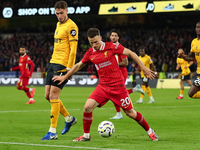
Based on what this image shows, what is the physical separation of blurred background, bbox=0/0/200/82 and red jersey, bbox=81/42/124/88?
2085cm

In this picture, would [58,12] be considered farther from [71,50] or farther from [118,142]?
[118,142]

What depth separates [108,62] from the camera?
5910 mm

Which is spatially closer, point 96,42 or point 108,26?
point 96,42

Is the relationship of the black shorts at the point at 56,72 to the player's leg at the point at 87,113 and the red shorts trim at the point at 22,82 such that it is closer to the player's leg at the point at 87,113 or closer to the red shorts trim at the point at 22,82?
the player's leg at the point at 87,113

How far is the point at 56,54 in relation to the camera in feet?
21.4

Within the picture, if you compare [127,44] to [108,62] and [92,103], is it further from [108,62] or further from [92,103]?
[92,103]

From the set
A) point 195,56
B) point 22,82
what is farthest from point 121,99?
point 22,82

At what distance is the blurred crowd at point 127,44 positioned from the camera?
104 ft

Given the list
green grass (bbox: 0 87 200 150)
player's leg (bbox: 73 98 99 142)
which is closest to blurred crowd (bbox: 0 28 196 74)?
green grass (bbox: 0 87 200 150)

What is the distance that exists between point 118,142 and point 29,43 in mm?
35015

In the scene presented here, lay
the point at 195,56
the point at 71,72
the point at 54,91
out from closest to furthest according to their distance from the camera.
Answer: the point at 71,72, the point at 54,91, the point at 195,56

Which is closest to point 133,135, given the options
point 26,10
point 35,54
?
point 26,10

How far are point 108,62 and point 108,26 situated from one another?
110ft

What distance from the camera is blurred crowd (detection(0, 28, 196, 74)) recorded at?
31594 millimetres
